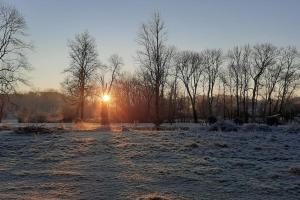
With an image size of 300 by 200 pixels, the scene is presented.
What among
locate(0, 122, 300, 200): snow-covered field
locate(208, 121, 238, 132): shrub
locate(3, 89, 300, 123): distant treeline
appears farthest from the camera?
locate(3, 89, 300, 123): distant treeline

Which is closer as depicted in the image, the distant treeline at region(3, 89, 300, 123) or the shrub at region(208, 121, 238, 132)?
the shrub at region(208, 121, 238, 132)

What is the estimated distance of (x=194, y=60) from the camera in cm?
8644

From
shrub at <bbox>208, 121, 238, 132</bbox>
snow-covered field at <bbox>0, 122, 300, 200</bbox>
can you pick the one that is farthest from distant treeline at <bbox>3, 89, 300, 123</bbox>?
snow-covered field at <bbox>0, 122, 300, 200</bbox>

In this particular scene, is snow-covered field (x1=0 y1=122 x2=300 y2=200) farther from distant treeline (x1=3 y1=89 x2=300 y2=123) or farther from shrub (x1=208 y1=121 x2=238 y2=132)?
distant treeline (x1=3 y1=89 x2=300 y2=123)

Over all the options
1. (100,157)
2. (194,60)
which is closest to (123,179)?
(100,157)

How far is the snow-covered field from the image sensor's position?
1277cm

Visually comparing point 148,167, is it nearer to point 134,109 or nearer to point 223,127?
point 223,127

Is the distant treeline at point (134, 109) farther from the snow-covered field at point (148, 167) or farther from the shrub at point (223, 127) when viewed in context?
the snow-covered field at point (148, 167)

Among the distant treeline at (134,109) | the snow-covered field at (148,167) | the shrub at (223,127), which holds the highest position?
the distant treeline at (134,109)

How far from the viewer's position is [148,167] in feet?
51.0

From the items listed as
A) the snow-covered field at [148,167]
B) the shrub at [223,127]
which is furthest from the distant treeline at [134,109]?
the snow-covered field at [148,167]

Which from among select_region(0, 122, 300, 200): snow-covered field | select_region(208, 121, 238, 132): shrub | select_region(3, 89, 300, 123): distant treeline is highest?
select_region(3, 89, 300, 123): distant treeline

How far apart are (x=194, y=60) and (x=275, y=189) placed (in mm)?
74213

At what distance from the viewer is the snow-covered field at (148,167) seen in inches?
503
